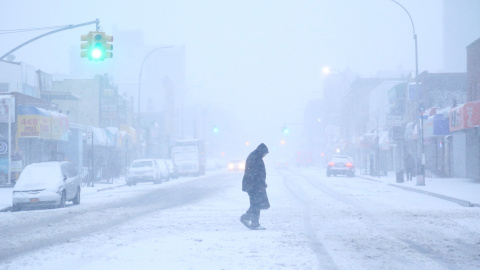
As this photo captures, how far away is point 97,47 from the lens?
2070 centimetres

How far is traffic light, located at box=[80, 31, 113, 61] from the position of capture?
67.8 ft

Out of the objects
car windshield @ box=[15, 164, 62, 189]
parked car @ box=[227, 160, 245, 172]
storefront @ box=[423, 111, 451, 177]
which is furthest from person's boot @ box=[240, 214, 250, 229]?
parked car @ box=[227, 160, 245, 172]

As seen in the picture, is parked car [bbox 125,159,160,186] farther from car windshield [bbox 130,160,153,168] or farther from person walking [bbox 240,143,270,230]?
person walking [bbox 240,143,270,230]

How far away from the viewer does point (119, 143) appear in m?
55.8

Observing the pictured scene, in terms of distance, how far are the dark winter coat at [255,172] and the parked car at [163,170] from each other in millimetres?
33341

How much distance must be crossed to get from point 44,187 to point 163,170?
26.3 m

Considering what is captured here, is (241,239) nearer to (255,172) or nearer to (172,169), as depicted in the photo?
(255,172)

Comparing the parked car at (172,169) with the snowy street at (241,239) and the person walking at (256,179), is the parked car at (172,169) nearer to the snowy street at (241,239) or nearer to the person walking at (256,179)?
the snowy street at (241,239)

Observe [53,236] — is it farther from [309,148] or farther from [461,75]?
[309,148]

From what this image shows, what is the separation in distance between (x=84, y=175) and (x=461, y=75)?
32.0m

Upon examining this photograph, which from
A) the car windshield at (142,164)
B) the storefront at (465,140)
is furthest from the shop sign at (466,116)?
the car windshield at (142,164)

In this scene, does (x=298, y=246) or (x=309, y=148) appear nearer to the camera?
(x=298, y=246)

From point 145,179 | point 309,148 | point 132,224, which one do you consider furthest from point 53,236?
point 309,148

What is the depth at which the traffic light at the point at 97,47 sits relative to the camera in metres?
20.7
